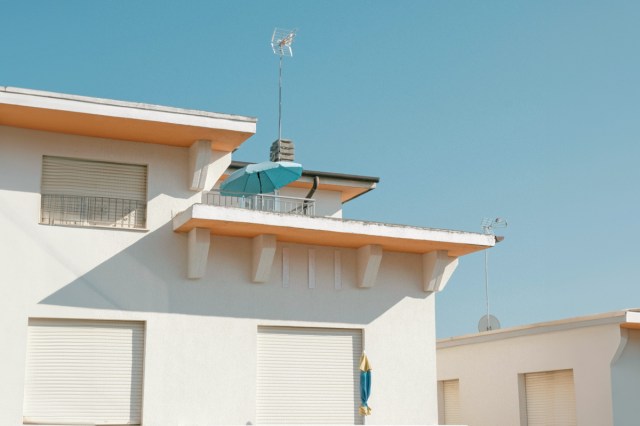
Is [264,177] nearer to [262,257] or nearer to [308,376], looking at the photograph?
[262,257]

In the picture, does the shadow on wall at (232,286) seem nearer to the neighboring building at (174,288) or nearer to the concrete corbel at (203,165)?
the neighboring building at (174,288)

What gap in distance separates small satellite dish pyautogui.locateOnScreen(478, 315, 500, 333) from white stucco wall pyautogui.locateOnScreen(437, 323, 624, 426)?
103 cm

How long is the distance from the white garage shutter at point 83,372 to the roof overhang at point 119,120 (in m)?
3.38

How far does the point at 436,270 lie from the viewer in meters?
20.0

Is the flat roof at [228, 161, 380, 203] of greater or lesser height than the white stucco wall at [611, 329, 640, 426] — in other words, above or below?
above

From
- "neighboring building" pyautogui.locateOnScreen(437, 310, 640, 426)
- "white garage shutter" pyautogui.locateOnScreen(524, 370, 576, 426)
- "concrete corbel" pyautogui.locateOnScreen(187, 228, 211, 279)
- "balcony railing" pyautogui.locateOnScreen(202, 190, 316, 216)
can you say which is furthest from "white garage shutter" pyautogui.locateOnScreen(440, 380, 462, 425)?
"concrete corbel" pyautogui.locateOnScreen(187, 228, 211, 279)

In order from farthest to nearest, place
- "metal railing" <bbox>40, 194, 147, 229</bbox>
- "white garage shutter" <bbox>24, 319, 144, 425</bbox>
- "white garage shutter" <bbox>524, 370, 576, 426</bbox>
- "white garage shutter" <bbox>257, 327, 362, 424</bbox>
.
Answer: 1. "white garage shutter" <bbox>524, 370, 576, 426</bbox>
2. "white garage shutter" <bbox>257, 327, 362, 424</bbox>
3. "metal railing" <bbox>40, 194, 147, 229</bbox>
4. "white garage shutter" <bbox>24, 319, 144, 425</bbox>

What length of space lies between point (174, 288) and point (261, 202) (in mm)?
2707

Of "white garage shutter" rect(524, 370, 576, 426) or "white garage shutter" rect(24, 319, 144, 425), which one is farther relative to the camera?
"white garage shutter" rect(524, 370, 576, 426)

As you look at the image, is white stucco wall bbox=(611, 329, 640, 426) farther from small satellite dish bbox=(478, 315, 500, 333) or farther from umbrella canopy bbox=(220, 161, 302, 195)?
umbrella canopy bbox=(220, 161, 302, 195)

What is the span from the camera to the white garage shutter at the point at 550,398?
23.2m

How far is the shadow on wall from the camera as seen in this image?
56.6ft

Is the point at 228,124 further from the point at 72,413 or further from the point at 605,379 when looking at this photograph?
the point at 605,379

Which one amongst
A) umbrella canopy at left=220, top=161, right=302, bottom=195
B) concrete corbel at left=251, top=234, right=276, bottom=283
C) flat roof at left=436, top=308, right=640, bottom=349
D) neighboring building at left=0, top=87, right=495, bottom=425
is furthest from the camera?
flat roof at left=436, top=308, right=640, bottom=349
